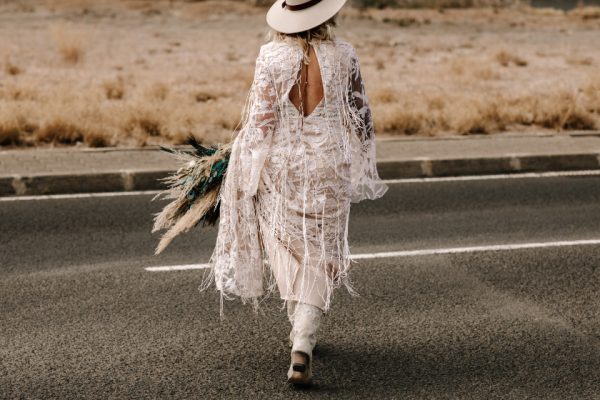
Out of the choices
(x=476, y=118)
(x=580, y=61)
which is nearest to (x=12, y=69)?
(x=476, y=118)

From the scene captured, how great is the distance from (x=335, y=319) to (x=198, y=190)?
1245 mm

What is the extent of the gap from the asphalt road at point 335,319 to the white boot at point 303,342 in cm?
10

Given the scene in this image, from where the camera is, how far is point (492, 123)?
1380 centimetres

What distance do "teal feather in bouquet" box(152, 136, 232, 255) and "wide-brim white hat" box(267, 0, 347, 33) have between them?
2.48ft

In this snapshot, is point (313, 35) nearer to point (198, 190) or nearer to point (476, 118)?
point (198, 190)

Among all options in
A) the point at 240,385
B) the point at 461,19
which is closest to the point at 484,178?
the point at 240,385

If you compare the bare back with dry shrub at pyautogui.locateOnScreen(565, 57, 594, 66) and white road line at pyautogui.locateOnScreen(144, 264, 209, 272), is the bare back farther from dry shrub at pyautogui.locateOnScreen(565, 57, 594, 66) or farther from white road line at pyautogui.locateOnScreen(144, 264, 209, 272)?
dry shrub at pyautogui.locateOnScreen(565, 57, 594, 66)

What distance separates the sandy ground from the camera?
13.3m

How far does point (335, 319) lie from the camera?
5.89m

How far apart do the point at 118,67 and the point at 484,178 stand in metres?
14.9

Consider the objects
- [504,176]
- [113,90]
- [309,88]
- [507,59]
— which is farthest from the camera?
[507,59]

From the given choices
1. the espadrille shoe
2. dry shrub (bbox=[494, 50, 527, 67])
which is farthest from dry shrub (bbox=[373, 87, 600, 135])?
dry shrub (bbox=[494, 50, 527, 67])

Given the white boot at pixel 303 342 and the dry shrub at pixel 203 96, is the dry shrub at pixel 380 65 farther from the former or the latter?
the white boot at pixel 303 342

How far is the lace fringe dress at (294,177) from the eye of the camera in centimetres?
475
